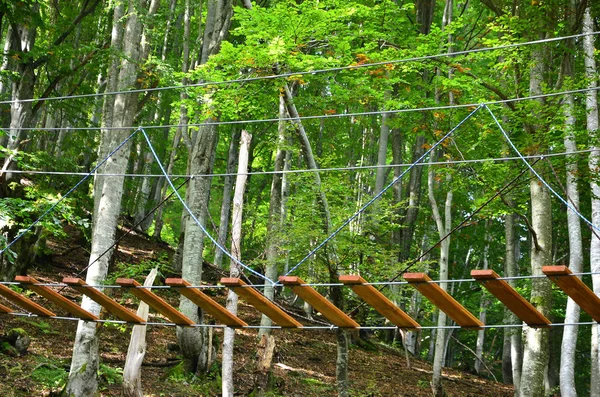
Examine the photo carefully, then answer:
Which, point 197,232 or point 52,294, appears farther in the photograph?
point 197,232

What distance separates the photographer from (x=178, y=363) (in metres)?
9.10

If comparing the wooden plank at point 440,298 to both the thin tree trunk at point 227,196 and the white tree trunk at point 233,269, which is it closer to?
the white tree trunk at point 233,269

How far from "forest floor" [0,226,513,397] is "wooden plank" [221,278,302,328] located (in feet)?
12.2

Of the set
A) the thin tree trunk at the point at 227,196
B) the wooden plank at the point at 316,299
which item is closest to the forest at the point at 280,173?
the wooden plank at the point at 316,299

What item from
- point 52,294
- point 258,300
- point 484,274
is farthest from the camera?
point 52,294

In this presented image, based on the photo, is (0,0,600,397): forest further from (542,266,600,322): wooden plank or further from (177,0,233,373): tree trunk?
(542,266,600,322): wooden plank

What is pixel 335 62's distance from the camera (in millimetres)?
8438

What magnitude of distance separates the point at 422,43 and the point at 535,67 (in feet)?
6.95

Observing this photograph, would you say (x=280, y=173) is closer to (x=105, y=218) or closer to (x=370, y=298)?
(x=105, y=218)

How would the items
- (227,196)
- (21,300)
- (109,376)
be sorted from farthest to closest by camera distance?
(227,196) < (109,376) < (21,300)

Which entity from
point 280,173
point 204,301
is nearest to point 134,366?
point 204,301

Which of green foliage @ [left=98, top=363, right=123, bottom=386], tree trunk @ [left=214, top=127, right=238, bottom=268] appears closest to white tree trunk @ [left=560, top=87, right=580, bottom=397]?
green foliage @ [left=98, top=363, right=123, bottom=386]

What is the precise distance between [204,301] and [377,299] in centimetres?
123

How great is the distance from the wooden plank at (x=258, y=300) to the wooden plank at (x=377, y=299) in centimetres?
54
